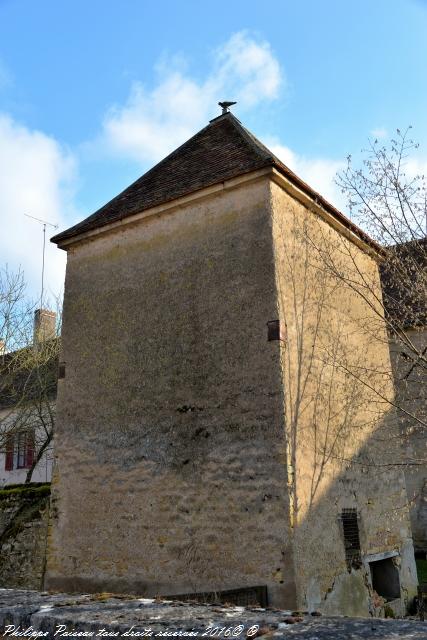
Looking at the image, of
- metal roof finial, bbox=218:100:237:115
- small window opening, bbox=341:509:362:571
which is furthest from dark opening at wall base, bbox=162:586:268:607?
metal roof finial, bbox=218:100:237:115

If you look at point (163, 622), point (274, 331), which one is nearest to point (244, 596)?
point (274, 331)

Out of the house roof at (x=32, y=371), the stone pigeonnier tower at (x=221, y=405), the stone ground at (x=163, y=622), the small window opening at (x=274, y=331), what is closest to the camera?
the stone ground at (x=163, y=622)

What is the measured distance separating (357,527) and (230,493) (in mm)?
2221

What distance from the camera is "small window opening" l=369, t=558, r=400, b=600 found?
28.0 feet

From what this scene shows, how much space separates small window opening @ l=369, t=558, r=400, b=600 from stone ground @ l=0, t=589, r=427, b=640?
6.26 meters

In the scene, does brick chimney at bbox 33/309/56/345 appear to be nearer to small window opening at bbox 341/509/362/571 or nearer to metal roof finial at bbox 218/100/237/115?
metal roof finial at bbox 218/100/237/115

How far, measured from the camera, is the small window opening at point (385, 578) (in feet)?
28.0

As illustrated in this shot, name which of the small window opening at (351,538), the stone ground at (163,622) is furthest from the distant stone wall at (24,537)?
the stone ground at (163,622)

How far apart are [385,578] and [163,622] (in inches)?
276

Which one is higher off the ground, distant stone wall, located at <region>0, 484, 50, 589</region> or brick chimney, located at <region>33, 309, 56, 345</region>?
brick chimney, located at <region>33, 309, 56, 345</region>

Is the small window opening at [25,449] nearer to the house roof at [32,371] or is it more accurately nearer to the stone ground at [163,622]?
the house roof at [32,371]

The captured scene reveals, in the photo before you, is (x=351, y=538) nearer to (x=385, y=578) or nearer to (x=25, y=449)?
(x=385, y=578)

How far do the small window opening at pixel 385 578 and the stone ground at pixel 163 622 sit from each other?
6263 millimetres

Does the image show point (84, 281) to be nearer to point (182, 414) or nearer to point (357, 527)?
point (182, 414)
